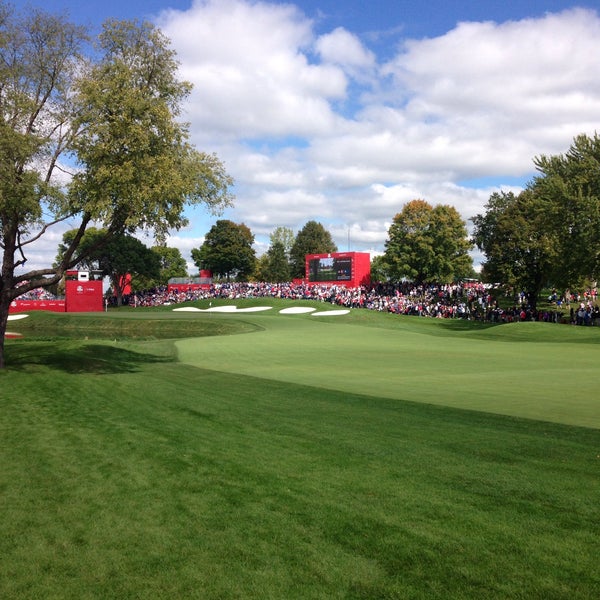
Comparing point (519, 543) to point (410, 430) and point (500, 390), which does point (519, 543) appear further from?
point (500, 390)

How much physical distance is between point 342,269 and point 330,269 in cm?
173

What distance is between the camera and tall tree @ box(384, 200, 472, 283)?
237 ft

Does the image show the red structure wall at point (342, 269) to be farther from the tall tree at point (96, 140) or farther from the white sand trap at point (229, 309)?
the tall tree at point (96, 140)

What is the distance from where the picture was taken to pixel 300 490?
6371mm

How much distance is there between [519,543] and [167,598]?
9.84 ft

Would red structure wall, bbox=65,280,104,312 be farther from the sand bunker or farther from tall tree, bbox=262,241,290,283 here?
tall tree, bbox=262,241,290,283

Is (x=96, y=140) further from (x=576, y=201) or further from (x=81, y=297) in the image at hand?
(x=81, y=297)

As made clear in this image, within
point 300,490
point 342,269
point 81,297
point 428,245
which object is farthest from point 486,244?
point 300,490

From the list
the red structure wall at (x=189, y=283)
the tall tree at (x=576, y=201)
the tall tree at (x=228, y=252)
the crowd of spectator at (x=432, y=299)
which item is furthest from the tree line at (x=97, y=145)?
the tall tree at (x=228, y=252)

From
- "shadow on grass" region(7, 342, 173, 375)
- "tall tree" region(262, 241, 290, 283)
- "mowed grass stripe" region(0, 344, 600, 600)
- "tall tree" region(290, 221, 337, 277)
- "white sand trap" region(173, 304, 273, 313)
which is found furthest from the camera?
"tall tree" region(290, 221, 337, 277)

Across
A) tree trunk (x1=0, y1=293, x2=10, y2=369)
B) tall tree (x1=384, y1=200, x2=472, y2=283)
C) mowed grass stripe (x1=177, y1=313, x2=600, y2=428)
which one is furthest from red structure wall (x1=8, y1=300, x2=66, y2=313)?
tree trunk (x1=0, y1=293, x2=10, y2=369)

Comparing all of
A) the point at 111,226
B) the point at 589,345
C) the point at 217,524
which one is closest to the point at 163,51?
the point at 111,226

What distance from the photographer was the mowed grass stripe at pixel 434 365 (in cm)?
1283

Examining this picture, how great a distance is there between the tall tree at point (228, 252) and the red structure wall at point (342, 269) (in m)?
46.8
